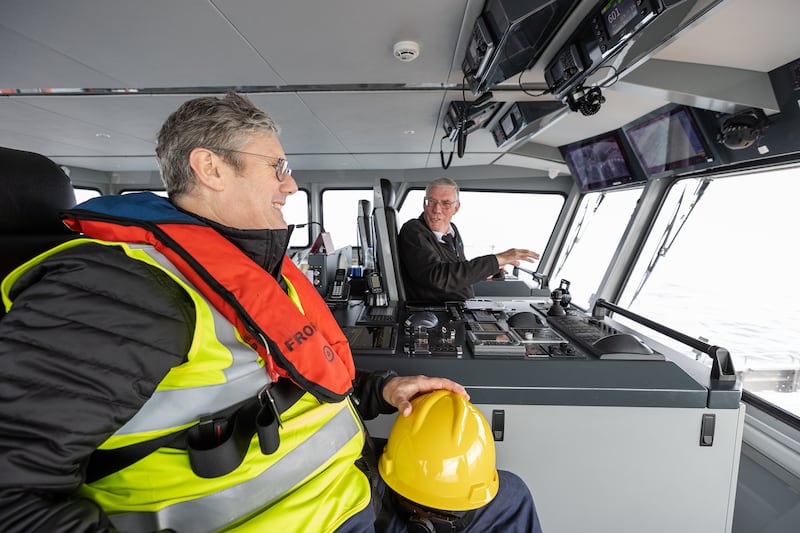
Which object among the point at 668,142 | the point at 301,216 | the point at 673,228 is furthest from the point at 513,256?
the point at 301,216

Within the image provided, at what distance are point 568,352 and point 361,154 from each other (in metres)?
4.24

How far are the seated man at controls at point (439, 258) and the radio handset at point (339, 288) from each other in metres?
0.42

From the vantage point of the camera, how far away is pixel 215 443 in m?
0.78

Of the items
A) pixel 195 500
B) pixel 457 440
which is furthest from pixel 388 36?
pixel 195 500

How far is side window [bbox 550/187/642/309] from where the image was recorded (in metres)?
4.22

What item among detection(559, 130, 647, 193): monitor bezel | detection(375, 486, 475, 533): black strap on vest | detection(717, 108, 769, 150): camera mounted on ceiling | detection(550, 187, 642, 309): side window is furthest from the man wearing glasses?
detection(550, 187, 642, 309): side window

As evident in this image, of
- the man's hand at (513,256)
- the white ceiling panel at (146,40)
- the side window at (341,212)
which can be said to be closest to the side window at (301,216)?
the side window at (341,212)

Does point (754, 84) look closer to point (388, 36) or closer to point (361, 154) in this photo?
point (388, 36)

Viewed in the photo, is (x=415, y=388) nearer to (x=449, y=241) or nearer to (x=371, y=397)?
(x=371, y=397)

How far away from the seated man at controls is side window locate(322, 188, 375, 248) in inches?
164

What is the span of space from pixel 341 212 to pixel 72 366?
659 cm

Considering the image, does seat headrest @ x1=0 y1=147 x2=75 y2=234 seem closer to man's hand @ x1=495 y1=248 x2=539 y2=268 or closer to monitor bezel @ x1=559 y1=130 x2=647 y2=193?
man's hand @ x1=495 y1=248 x2=539 y2=268

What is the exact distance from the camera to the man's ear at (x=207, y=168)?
0.93 m

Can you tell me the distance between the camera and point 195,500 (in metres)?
0.79
